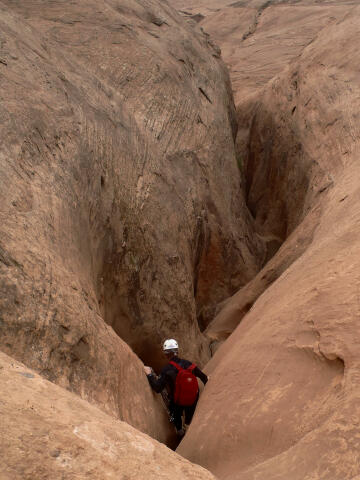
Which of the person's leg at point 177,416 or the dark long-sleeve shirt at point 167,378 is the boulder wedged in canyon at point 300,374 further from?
the person's leg at point 177,416

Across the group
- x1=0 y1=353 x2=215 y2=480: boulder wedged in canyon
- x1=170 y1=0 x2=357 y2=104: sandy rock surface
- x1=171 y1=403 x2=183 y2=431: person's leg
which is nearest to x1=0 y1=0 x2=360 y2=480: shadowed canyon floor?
x1=0 y1=353 x2=215 y2=480: boulder wedged in canyon

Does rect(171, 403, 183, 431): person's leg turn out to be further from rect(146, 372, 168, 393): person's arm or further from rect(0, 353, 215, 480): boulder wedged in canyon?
rect(0, 353, 215, 480): boulder wedged in canyon

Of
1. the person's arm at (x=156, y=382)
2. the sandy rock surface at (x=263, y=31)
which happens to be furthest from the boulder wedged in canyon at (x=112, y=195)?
the sandy rock surface at (x=263, y=31)

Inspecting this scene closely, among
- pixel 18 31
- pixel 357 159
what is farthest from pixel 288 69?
pixel 18 31

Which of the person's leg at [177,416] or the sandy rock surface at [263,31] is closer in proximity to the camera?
the person's leg at [177,416]

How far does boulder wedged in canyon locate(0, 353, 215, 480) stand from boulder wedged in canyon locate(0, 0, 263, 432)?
0.72m

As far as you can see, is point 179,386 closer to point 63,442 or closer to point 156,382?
point 156,382

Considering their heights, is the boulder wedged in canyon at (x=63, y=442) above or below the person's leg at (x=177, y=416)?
above

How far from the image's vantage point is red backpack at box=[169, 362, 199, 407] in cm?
410

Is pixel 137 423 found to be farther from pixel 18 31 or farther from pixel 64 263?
pixel 18 31

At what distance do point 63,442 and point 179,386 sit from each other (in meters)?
2.51

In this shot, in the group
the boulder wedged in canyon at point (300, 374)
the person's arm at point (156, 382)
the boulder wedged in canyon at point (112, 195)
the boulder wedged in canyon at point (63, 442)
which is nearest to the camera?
the boulder wedged in canyon at point (63, 442)

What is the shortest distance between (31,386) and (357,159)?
5.61 m

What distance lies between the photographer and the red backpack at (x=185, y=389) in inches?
161
